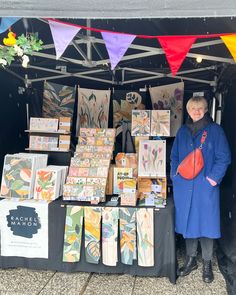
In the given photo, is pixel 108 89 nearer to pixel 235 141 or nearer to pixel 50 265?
pixel 235 141

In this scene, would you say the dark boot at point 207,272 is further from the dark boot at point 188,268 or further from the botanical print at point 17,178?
the botanical print at point 17,178

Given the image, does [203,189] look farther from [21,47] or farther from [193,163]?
[21,47]

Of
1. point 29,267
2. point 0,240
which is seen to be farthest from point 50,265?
point 0,240

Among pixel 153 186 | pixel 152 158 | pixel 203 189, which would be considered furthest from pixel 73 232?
pixel 203 189

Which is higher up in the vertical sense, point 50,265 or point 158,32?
point 158,32

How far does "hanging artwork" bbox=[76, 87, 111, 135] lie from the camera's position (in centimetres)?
483

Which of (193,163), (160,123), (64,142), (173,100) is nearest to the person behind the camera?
(193,163)

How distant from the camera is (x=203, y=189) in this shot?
109 inches

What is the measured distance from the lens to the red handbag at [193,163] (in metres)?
2.76

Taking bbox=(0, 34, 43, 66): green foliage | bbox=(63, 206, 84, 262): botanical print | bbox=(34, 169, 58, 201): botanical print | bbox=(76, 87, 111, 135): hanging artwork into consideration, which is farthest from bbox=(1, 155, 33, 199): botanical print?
bbox=(76, 87, 111, 135): hanging artwork

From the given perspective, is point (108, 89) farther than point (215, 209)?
Yes

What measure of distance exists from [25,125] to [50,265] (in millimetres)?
2453

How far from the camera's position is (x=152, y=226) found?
2789 mm

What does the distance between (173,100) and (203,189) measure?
206 centimetres
